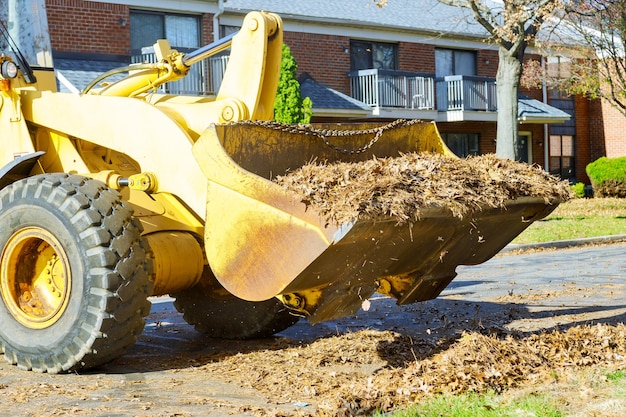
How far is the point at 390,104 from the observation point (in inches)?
1226

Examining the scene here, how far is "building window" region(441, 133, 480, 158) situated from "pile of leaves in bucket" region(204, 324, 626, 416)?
92.0 feet

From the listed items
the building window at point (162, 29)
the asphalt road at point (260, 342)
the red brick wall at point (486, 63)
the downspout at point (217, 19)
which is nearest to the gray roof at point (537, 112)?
the red brick wall at point (486, 63)

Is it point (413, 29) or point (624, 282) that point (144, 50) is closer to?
point (413, 29)

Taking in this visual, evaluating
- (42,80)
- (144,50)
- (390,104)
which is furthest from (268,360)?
(390,104)

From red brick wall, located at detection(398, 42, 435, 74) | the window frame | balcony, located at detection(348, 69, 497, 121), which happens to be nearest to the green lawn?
balcony, located at detection(348, 69, 497, 121)

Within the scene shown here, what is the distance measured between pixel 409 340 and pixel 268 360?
108 cm

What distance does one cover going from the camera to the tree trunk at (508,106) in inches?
906

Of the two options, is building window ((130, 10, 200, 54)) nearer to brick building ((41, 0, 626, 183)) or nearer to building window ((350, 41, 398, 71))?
brick building ((41, 0, 626, 183))

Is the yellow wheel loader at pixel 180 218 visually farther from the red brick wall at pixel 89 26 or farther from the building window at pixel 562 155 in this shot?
the building window at pixel 562 155

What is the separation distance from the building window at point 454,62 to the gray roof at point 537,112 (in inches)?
89.8

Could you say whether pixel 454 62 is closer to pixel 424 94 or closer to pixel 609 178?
pixel 424 94

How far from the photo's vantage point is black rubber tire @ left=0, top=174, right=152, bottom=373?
6219mm

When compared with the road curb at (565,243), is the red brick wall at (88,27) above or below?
above

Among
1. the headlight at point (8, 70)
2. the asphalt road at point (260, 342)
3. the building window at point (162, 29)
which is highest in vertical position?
the building window at point (162, 29)
